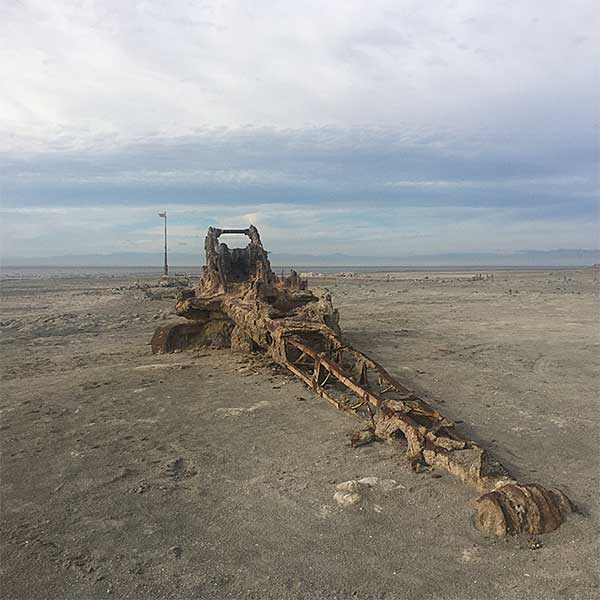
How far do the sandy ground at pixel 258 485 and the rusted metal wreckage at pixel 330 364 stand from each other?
18cm

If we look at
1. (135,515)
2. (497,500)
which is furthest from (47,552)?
(497,500)

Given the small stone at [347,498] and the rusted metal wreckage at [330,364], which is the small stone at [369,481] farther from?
the rusted metal wreckage at [330,364]

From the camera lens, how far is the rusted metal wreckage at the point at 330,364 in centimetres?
387

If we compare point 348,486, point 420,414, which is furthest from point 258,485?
point 420,414

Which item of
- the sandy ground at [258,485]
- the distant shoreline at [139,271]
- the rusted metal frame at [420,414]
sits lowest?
the distant shoreline at [139,271]

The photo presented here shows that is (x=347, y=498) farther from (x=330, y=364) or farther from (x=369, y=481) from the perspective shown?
(x=330, y=364)

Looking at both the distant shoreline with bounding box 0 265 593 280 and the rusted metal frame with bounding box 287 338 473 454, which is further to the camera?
the distant shoreline with bounding box 0 265 593 280

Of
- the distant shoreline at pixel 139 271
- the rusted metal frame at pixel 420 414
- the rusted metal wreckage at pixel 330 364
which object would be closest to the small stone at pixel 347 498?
the rusted metal wreckage at pixel 330 364

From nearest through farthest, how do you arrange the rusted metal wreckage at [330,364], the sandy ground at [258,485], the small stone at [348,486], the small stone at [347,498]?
the sandy ground at [258,485] → the rusted metal wreckage at [330,364] → the small stone at [347,498] → the small stone at [348,486]

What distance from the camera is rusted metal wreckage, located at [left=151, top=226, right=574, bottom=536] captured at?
12.7 ft

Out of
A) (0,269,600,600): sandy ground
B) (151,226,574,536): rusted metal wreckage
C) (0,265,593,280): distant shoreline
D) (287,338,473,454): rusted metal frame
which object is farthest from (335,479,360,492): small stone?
(0,265,593,280): distant shoreline

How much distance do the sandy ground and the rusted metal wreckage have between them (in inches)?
7.2

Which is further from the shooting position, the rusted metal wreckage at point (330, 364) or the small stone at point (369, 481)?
the small stone at point (369, 481)

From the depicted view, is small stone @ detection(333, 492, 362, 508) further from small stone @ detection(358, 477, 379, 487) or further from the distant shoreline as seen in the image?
the distant shoreline
